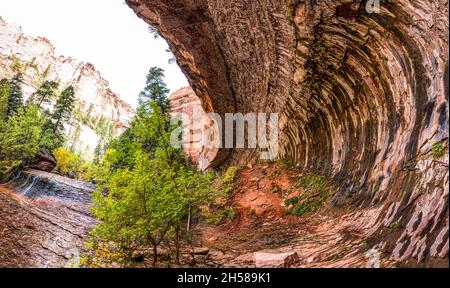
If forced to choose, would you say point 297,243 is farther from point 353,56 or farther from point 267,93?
point 267,93

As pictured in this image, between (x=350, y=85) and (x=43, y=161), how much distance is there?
38532 millimetres

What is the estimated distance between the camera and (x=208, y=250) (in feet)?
37.2

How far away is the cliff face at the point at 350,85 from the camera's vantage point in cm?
630

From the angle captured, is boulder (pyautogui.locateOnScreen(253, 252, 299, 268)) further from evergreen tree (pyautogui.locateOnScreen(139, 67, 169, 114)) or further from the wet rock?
evergreen tree (pyautogui.locateOnScreen(139, 67, 169, 114))

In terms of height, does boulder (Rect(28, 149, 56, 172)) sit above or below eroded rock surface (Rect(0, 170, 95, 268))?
above

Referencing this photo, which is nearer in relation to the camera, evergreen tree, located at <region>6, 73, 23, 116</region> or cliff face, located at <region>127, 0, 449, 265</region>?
cliff face, located at <region>127, 0, 449, 265</region>

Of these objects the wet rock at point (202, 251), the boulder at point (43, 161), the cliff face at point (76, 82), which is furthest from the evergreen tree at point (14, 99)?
the cliff face at point (76, 82)

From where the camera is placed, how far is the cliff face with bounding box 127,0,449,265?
6.30 meters

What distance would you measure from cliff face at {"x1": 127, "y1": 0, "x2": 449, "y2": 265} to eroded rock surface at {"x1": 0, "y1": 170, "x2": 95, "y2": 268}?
1027cm

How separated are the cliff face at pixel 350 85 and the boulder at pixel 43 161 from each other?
2704cm

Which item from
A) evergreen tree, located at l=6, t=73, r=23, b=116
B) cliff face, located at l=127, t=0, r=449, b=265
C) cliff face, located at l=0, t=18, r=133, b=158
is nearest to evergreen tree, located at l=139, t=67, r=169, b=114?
cliff face, located at l=127, t=0, r=449, b=265

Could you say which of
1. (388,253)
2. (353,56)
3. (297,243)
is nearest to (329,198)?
(297,243)

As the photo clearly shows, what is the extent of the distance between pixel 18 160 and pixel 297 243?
31866 millimetres

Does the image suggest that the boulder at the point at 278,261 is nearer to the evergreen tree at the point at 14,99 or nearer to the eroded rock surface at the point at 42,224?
the eroded rock surface at the point at 42,224
